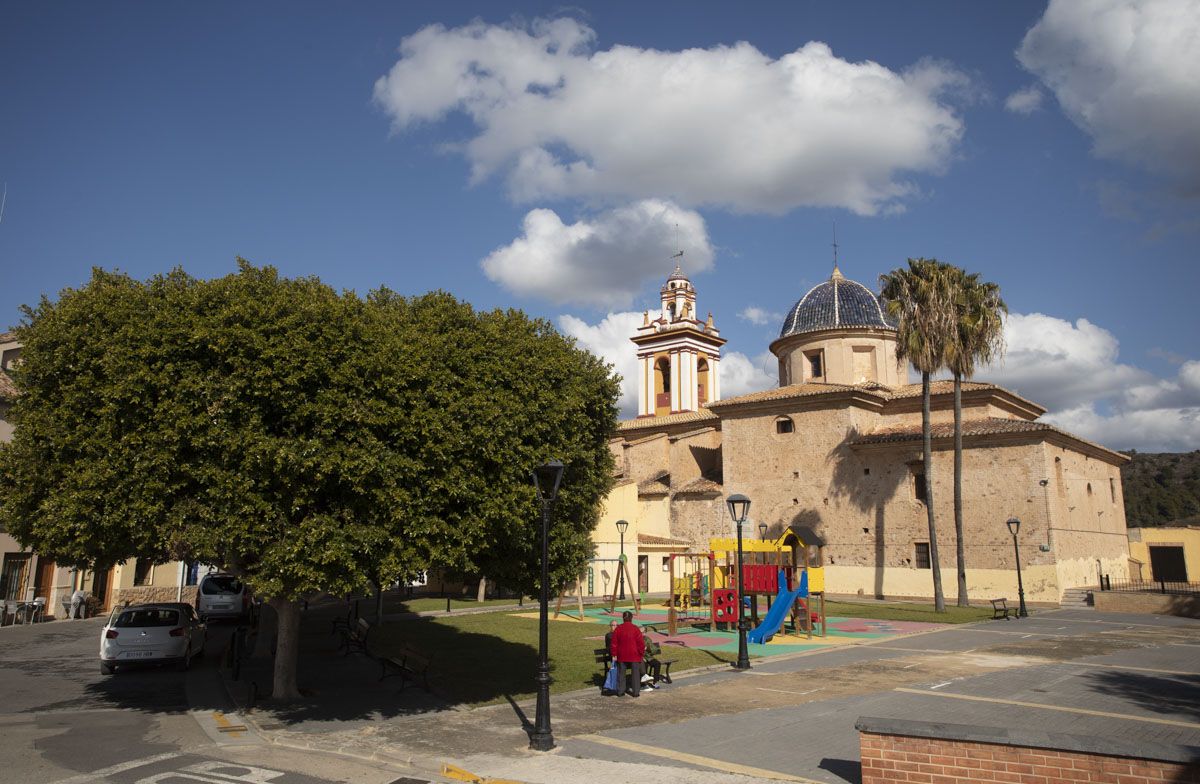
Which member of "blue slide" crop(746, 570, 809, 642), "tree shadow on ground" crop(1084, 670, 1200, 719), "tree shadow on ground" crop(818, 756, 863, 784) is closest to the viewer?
"tree shadow on ground" crop(818, 756, 863, 784)

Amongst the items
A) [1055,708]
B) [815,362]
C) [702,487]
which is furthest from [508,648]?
[815,362]

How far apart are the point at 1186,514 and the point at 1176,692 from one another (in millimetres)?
82829

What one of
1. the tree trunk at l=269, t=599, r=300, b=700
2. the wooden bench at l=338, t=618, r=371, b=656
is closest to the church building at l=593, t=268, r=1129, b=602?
the wooden bench at l=338, t=618, r=371, b=656

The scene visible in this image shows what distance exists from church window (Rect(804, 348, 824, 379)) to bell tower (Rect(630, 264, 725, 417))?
10.7 m

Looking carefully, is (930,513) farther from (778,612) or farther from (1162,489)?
(1162,489)

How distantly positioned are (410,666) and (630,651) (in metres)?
4.43

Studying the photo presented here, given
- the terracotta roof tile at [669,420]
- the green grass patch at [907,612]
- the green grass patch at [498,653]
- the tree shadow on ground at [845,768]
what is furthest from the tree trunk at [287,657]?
the terracotta roof tile at [669,420]

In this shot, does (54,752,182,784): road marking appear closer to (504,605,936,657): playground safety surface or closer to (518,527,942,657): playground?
(518,527,942,657): playground

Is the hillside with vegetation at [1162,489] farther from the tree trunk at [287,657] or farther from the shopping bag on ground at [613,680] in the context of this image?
the tree trunk at [287,657]

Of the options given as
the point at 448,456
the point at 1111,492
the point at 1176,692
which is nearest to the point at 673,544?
the point at 1111,492

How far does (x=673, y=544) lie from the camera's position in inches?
1649

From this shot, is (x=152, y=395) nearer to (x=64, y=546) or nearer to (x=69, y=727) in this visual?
(x=64, y=546)

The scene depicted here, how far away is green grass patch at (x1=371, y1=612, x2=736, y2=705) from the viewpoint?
14.4 m

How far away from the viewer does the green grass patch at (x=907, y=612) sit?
2723cm
